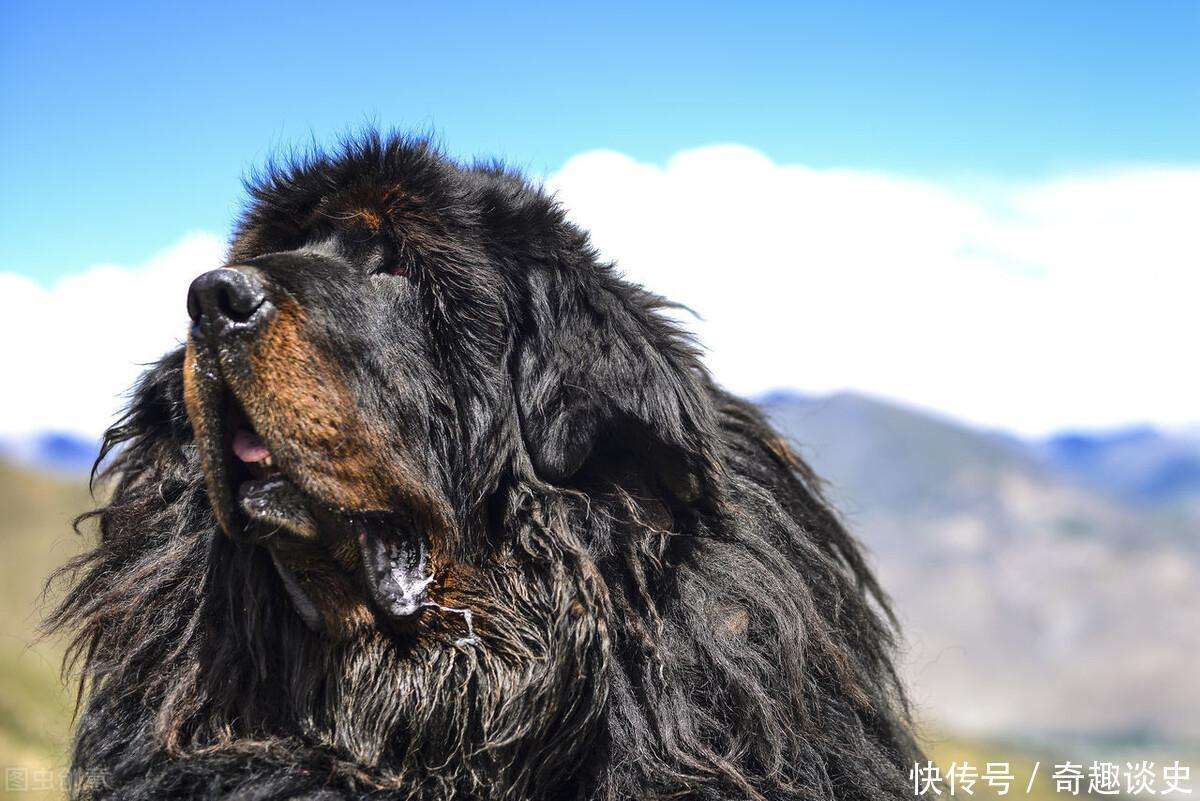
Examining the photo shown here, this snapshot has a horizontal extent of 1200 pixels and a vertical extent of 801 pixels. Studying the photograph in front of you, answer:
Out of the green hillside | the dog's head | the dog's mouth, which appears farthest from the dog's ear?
A: the green hillside

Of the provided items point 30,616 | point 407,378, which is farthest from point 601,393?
point 30,616

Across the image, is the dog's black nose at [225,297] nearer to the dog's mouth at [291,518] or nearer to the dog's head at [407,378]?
the dog's head at [407,378]

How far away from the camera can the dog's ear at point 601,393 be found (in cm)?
335

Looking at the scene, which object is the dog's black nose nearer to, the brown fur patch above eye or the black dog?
the black dog

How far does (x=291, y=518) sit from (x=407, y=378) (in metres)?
0.55

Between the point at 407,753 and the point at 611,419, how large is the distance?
1.20 metres

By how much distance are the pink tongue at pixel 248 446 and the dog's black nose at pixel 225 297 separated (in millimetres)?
323

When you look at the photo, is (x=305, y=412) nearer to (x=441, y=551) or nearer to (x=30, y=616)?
(x=441, y=551)

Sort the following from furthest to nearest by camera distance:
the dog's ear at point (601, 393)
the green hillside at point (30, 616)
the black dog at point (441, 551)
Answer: the green hillside at point (30, 616) → the dog's ear at point (601, 393) → the black dog at point (441, 551)

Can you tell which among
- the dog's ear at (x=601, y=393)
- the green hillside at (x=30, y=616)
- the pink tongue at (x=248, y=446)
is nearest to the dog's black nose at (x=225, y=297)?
the pink tongue at (x=248, y=446)

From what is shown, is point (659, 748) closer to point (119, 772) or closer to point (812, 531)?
point (812, 531)

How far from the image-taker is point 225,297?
2967 mm

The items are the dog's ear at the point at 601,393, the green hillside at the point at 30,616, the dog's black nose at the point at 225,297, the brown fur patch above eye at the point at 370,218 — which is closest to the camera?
the dog's black nose at the point at 225,297

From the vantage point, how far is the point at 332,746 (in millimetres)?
3312
